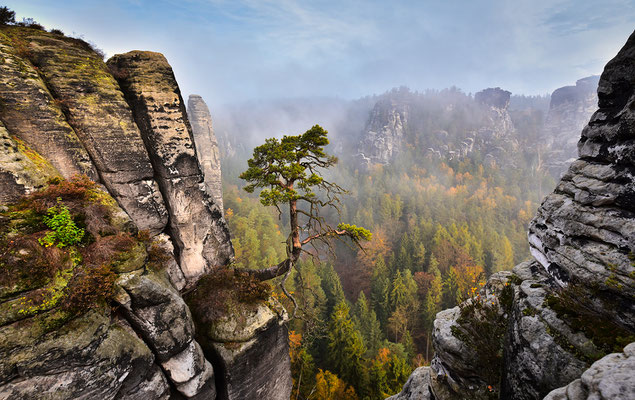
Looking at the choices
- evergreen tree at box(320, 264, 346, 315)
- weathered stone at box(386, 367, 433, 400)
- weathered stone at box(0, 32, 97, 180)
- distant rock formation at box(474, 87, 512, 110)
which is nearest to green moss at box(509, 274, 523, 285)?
weathered stone at box(386, 367, 433, 400)

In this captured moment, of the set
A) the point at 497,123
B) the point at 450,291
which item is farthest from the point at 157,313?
the point at 497,123

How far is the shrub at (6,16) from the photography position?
30.8 ft

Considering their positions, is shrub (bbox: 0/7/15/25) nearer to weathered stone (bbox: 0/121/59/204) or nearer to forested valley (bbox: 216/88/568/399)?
weathered stone (bbox: 0/121/59/204)

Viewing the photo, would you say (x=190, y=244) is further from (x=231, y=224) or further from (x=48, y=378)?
(x=231, y=224)

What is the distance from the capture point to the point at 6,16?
948 cm

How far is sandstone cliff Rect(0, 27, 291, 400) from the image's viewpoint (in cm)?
570

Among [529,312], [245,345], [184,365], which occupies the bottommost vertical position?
[245,345]

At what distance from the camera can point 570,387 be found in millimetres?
4336

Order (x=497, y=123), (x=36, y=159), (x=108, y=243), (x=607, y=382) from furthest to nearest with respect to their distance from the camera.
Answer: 1. (x=497, y=123)
2. (x=36, y=159)
3. (x=108, y=243)
4. (x=607, y=382)

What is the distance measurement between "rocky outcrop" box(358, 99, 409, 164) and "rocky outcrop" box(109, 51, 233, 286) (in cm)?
13431

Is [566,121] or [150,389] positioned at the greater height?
[566,121]

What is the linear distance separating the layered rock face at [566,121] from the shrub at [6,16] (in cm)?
17300

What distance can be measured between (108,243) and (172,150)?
4709 millimetres

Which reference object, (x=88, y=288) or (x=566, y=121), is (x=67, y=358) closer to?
(x=88, y=288)
